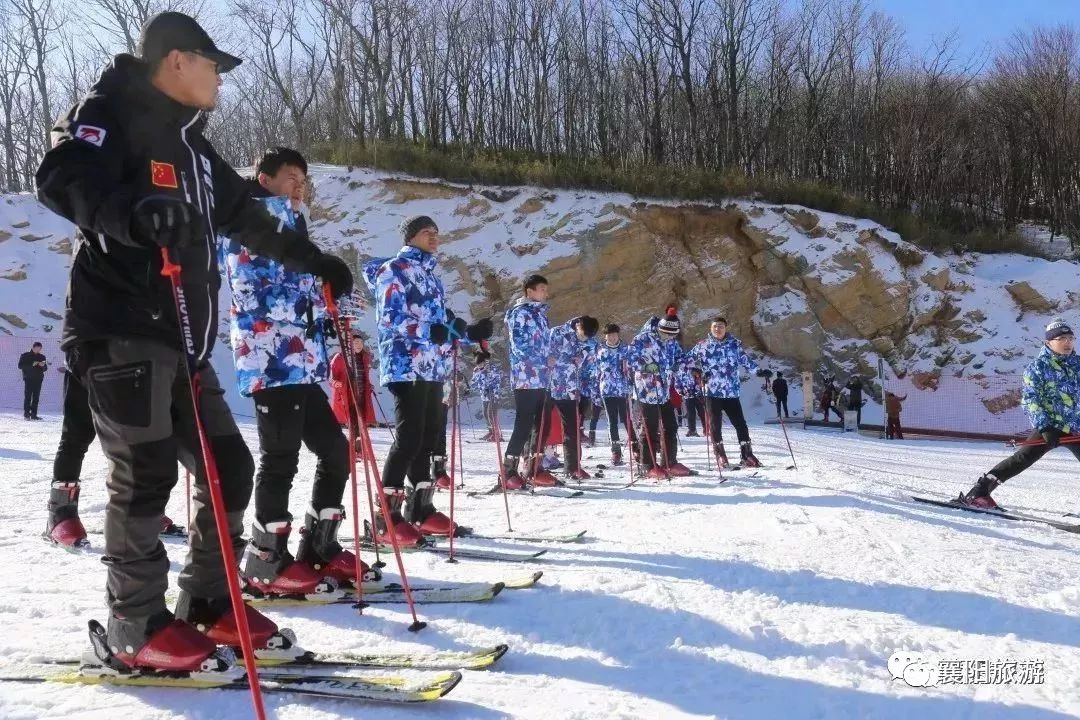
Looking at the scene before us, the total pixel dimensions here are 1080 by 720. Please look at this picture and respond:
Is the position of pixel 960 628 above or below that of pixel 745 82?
below

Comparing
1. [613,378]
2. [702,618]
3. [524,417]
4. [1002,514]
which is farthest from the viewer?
[613,378]

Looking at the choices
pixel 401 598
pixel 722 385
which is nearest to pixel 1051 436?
pixel 722 385

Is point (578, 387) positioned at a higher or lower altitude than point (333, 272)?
lower

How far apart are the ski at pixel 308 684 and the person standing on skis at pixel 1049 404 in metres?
6.20

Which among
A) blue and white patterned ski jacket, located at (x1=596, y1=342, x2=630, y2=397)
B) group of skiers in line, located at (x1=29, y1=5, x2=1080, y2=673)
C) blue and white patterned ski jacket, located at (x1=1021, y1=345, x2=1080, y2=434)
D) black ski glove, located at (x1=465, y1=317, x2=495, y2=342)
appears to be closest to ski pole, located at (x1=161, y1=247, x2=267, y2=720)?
group of skiers in line, located at (x1=29, y1=5, x2=1080, y2=673)

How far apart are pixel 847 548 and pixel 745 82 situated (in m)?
27.7

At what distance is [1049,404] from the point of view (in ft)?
22.6

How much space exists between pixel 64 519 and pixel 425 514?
6.61 ft

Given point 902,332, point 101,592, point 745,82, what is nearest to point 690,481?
point 101,592

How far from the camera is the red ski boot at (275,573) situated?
330 cm

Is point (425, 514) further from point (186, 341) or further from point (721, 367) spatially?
point (721, 367)

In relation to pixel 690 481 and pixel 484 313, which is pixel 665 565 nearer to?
pixel 690 481

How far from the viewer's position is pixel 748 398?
22.8 metres

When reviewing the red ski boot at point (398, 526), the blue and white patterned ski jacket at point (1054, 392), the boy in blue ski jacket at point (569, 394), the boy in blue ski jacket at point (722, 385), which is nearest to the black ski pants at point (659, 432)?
the boy in blue ski jacket at point (569, 394)
